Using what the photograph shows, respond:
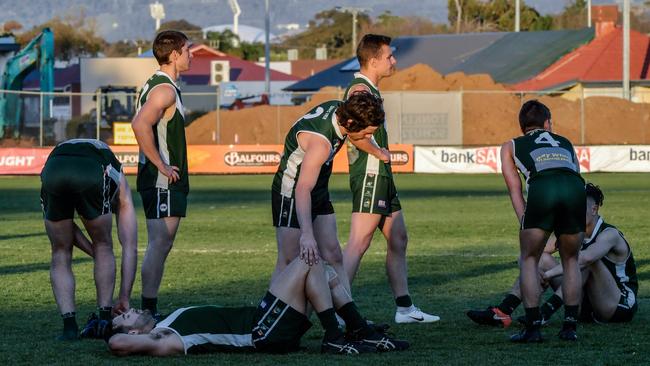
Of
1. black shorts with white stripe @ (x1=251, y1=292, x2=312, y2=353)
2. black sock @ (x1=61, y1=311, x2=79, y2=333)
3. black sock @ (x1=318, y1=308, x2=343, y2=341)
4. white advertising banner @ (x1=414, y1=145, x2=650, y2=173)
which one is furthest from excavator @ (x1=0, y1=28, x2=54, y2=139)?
black sock @ (x1=318, y1=308, x2=343, y2=341)

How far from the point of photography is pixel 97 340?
900 cm

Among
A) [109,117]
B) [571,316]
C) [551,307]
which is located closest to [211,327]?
[571,316]

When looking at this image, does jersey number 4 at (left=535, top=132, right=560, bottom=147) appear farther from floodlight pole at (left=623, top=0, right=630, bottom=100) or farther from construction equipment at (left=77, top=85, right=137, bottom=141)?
floodlight pole at (left=623, top=0, right=630, bottom=100)

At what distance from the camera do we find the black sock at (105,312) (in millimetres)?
9234

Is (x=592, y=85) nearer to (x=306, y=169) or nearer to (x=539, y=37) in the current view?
(x=539, y=37)

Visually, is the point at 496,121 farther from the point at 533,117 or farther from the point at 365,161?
the point at 533,117

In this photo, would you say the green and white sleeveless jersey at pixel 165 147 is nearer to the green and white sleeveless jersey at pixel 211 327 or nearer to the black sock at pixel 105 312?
the black sock at pixel 105 312

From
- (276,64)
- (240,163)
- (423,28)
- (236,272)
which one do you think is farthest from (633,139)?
(423,28)

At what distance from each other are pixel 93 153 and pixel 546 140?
316 cm

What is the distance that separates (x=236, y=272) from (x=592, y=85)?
4680 cm

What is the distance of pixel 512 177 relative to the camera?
9117 millimetres

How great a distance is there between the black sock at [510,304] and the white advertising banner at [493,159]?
28.5 metres

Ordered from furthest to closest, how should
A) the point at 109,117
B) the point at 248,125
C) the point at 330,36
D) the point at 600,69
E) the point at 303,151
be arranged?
the point at 330,36
the point at 600,69
the point at 248,125
the point at 109,117
the point at 303,151

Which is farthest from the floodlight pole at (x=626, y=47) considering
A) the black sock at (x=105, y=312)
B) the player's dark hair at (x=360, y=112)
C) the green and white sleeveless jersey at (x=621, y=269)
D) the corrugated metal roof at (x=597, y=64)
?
the player's dark hair at (x=360, y=112)
